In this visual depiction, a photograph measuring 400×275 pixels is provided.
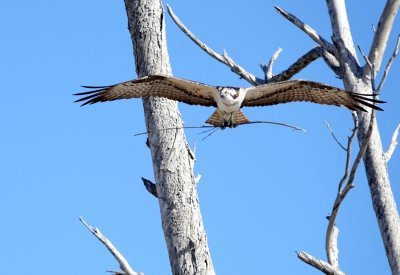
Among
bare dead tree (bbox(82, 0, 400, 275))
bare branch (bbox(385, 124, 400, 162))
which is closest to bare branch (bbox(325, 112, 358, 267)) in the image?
bare dead tree (bbox(82, 0, 400, 275))

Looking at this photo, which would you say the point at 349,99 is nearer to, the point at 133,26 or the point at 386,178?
the point at 386,178

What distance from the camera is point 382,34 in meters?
8.81

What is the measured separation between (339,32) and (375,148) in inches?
58.8

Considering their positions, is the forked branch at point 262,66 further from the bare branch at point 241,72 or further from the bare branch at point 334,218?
the bare branch at point 334,218

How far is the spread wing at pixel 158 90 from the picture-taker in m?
6.75

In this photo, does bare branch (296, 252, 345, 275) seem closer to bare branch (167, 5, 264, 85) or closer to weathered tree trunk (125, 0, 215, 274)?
weathered tree trunk (125, 0, 215, 274)

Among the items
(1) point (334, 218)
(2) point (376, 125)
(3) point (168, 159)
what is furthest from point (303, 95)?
(2) point (376, 125)

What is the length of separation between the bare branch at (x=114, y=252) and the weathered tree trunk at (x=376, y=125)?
286cm

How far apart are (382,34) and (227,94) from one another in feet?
8.81

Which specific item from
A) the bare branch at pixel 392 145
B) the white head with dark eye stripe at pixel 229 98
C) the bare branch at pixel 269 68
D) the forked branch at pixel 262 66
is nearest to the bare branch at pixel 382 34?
the bare branch at pixel 392 145

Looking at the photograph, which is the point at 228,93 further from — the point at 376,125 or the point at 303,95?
the point at 376,125

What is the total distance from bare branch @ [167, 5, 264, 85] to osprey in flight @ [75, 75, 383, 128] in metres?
2.60

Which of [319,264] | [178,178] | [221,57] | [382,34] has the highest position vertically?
[221,57]

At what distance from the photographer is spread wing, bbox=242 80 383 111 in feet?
23.3
